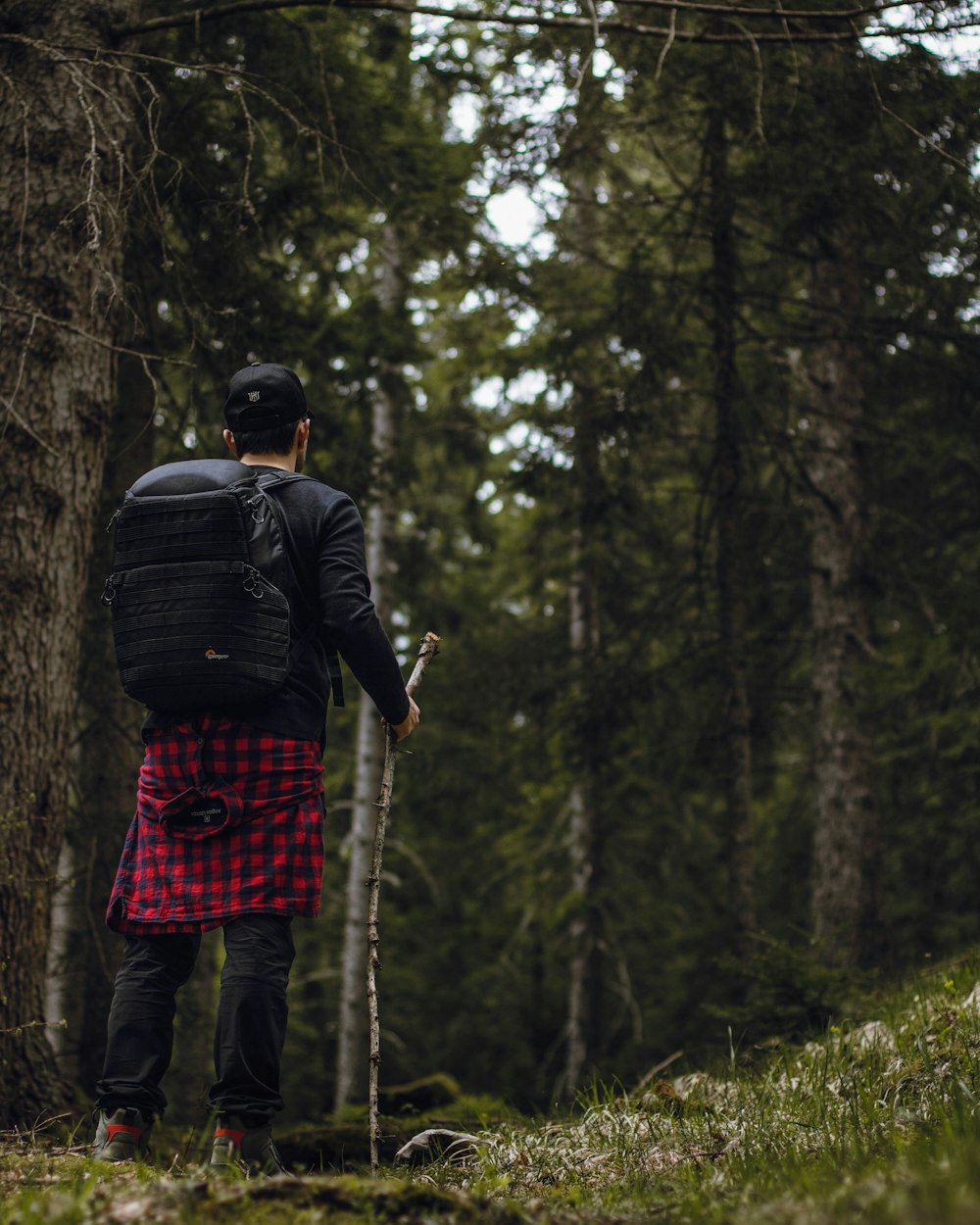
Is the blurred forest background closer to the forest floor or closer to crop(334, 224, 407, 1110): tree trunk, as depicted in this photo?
crop(334, 224, 407, 1110): tree trunk

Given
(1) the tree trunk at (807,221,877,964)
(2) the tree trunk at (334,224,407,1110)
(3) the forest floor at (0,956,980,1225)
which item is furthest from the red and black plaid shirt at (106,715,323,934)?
(2) the tree trunk at (334,224,407,1110)

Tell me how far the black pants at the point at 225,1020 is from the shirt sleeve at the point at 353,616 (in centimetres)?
74

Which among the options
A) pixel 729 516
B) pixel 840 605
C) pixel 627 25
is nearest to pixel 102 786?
pixel 729 516

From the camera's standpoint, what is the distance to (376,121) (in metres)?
8.66

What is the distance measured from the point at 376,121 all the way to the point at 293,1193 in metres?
8.11

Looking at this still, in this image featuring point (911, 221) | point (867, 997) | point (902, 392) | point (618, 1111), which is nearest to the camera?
point (618, 1111)

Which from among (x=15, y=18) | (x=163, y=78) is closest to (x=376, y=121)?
(x=163, y=78)

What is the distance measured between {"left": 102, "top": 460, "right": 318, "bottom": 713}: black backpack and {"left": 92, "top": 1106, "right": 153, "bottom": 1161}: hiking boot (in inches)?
45.1

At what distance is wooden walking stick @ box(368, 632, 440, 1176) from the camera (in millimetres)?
2980

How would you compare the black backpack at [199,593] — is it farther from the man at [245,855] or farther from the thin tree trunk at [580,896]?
the thin tree trunk at [580,896]

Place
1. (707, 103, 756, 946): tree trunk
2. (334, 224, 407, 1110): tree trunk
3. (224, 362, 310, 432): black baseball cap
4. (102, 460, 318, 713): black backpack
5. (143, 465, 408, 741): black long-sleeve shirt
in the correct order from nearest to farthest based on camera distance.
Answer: (102, 460, 318, 713): black backpack, (143, 465, 408, 741): black long-sleeve shirt, (224, 362, 310, 432): black baseball cap, (707, 103, 756, 946): tree trunk, (334, 224, 407, 1110): tree trunk

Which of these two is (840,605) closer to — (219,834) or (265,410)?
(265,410)

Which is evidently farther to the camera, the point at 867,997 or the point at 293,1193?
→ the point at 867,997

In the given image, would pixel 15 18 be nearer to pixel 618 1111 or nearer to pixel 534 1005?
pixel 618 1111
